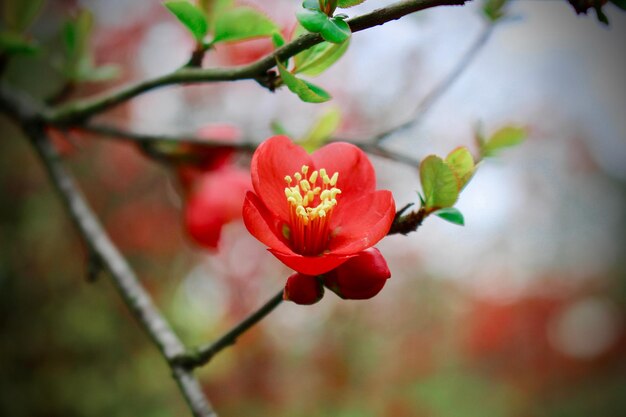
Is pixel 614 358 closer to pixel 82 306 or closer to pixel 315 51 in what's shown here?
pixel 82 306

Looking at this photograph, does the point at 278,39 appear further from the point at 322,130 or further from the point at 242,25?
the point at 322,130

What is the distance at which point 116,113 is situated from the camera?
2143 millimetres

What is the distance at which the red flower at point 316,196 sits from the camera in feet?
1.05

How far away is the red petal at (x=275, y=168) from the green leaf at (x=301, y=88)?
34 millimetres

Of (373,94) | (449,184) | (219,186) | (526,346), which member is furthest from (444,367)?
(449,184)

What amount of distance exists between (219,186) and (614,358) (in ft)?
16.8

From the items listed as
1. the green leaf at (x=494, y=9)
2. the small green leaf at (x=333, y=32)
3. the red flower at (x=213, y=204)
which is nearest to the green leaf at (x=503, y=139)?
the green leaf at (x=494, y=9)

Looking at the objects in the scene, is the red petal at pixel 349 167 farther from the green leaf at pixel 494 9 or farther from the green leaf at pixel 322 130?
the green leaf at pixel 494 9

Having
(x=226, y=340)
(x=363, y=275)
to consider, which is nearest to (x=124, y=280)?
(x=226, y=340)

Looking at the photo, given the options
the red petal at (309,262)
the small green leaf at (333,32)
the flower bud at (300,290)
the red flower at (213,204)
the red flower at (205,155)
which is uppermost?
the small green leaf at (333,32)

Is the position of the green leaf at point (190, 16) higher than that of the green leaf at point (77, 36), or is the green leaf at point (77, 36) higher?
the green leaf at point (190, 16)

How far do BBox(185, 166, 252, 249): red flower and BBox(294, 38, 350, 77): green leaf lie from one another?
1.29 ft

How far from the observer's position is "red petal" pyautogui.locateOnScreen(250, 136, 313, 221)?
12.3 inches

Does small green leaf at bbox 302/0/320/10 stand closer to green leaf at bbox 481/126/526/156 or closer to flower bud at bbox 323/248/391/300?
flower bud at bbox 323/248/391/300
